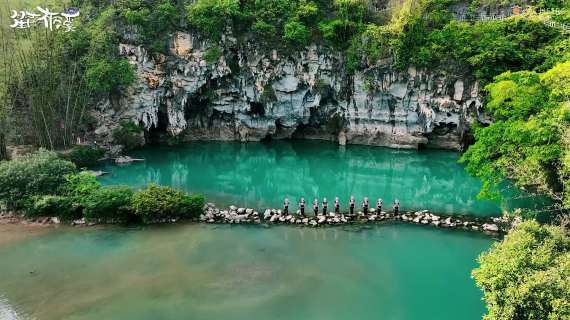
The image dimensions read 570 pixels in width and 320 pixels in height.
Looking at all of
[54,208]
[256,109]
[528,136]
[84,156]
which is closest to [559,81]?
[528,136]

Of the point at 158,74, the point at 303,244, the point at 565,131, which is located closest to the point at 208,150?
the point at 158,74

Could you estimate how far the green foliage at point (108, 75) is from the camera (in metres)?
30.0

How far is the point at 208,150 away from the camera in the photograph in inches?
1382

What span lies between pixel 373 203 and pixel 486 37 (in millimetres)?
13727

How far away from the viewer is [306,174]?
2995 cm

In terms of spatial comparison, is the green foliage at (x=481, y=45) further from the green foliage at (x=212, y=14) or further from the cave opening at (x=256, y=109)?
the green foliage at (x=212, y=14)

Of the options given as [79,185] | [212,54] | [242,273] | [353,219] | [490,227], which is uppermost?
[212,54]

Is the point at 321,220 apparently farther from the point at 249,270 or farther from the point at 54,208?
the point at 54,208

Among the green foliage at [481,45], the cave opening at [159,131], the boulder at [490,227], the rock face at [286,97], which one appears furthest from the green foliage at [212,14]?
the boulder at [490,227]

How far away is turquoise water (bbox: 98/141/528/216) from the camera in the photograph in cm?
2442

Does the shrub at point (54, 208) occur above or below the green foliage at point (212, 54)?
below

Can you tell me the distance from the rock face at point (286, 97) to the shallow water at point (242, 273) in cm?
1425

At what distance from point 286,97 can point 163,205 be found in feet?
56.9

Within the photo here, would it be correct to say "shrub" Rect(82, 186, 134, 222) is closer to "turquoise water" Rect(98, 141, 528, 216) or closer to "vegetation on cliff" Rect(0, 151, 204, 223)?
"vegetation on cliff" Rect(0, 151, 204, 223)
